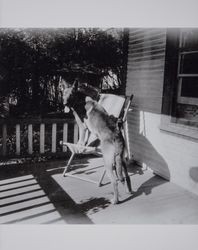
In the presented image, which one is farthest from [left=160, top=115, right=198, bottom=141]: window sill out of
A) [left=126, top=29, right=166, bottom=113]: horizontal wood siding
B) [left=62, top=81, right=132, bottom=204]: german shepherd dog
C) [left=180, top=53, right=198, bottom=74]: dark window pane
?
[left=62, top=81, right=132, bottom=204]: german shepherd dog

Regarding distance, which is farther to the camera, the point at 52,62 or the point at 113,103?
the point at 52,62

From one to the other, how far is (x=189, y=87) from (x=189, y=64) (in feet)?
0.99

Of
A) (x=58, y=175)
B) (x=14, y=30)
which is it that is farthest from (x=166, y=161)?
(x=14, y=30)

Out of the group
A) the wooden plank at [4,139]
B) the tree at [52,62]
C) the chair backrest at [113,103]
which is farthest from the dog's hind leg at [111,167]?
the tree at [52,62]

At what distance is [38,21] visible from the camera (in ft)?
10.0

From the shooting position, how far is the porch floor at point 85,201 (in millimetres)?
3029

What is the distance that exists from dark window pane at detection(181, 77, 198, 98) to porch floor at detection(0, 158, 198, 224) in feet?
4.07

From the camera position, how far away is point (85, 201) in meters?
3.36

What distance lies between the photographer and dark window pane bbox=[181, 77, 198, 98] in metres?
3.82

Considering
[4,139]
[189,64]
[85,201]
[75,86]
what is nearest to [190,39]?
[189,64]

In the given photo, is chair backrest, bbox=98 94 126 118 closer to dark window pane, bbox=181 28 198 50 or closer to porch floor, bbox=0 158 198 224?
porch floor, bbox=0 158 198 224

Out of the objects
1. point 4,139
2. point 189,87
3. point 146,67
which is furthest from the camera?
point 4,139

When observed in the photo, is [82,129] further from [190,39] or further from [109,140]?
[190,39]

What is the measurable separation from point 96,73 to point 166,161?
3.12 metres
